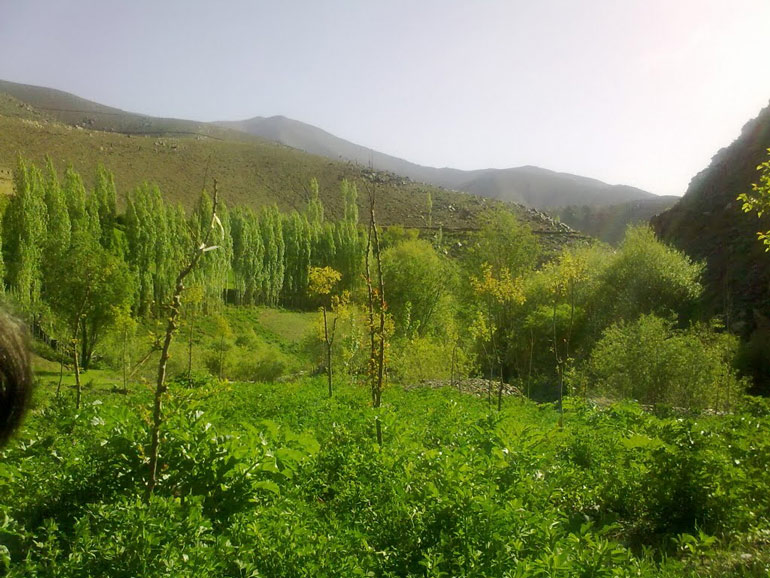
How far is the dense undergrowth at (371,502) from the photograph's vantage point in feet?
10.0

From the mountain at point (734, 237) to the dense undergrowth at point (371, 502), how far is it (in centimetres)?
2168

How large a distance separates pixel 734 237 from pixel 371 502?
37.5 metres

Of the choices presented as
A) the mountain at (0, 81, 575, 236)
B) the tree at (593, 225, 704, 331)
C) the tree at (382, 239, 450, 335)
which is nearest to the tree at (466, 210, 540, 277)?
the tree at (382, 239, 450, 335)

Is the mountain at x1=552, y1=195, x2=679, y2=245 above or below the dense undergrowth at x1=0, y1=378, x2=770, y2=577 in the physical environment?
above

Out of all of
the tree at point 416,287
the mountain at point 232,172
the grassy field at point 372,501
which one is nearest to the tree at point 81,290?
the grassy field at point 372,501

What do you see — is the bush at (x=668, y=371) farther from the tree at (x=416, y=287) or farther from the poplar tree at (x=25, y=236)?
the poplar tree at (x=25, y=236)

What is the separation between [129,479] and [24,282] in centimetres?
3164

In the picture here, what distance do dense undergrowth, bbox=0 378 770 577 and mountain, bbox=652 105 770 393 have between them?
21.7 m

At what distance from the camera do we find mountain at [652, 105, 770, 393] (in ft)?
84.1

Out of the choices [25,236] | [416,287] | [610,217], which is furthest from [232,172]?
[610,217]

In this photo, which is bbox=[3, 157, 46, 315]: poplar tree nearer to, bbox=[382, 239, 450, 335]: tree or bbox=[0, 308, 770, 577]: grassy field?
bbox=[382, 239, 450, 335]: tree

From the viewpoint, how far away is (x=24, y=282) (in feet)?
95.5

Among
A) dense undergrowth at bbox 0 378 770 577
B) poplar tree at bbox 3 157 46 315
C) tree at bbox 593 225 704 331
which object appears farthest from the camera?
poplar tree at bbox 3 157 46 315

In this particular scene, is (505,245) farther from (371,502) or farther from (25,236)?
(371,502)
